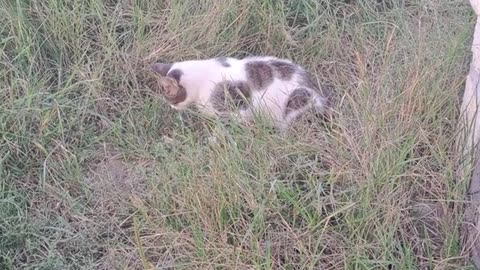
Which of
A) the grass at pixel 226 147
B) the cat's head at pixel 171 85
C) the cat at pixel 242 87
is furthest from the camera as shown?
the cat's head at pixel 171 85

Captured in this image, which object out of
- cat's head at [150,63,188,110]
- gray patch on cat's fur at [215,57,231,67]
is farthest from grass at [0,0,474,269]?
gray patch on cat's fur at [215,57,231,67]

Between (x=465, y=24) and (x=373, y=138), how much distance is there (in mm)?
785

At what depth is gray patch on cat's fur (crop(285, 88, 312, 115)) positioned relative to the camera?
2799 millimetres

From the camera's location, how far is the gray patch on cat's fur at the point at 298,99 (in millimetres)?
2799

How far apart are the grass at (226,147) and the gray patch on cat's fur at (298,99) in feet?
0.37

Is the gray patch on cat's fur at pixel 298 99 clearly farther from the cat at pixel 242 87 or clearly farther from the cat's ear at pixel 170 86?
the cat's ear at pixel 170 86

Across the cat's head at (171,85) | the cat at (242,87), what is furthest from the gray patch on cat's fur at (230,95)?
the cat's head at (171,85)

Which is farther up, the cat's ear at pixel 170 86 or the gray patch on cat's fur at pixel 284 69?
the gray patch on cat's fur at pixel 284 69

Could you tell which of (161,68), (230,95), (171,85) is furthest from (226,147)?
(161,68)

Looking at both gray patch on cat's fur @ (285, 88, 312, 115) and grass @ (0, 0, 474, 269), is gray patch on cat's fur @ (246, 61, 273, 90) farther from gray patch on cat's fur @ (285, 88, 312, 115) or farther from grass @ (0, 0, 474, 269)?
grass @ (0, 0, 474, 269)

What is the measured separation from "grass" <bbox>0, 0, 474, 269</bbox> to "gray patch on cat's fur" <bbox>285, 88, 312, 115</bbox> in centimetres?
11

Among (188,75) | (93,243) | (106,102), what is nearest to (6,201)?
(93,243)

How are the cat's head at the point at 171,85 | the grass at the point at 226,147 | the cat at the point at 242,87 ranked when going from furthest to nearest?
1. the cat's head at the point at 171,85
2. the cat at the point at 242,87
3. the grass at the point at 226,147

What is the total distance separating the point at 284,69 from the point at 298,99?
155mm
